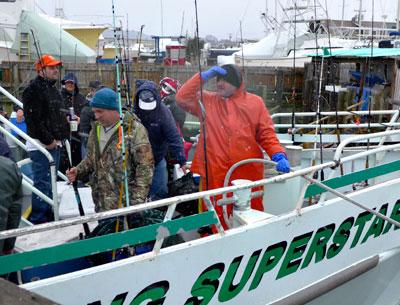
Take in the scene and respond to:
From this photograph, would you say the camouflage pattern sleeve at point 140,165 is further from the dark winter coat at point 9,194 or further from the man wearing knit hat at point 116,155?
the dark winter coat at point 9,194

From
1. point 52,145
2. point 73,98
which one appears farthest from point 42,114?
point 73,98

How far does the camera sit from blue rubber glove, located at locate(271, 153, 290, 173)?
353cm

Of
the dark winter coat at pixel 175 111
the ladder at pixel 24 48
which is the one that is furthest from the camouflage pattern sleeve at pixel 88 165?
the ladder at pixel 24 48

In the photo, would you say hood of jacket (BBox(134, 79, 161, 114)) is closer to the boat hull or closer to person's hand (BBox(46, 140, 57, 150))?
person's hand (BBox(46, 140, 57, 150))

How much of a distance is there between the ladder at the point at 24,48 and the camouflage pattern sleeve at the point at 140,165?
13354 mm

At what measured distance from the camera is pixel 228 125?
12.3 feet

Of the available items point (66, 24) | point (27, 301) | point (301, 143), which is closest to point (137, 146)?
point (27, 301)

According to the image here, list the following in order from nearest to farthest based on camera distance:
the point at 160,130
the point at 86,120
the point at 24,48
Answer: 1. the point at 160,130
2. the point at 86,120
3. the point at 24,48

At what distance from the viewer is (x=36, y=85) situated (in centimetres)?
463

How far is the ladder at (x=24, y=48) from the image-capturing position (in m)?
15.4

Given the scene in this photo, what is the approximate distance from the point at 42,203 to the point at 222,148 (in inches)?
76.2

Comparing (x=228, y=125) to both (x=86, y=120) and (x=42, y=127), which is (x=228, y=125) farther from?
(x=86, y=120)

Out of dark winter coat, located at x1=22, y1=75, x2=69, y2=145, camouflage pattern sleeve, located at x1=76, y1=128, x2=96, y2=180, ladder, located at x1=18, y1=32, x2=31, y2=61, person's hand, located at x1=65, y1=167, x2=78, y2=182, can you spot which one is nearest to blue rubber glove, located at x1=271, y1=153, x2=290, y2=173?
camouflage pattern sleeve, located at x1=76, y1=128, x2=96, y2=180

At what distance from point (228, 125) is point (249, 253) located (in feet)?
3.50
